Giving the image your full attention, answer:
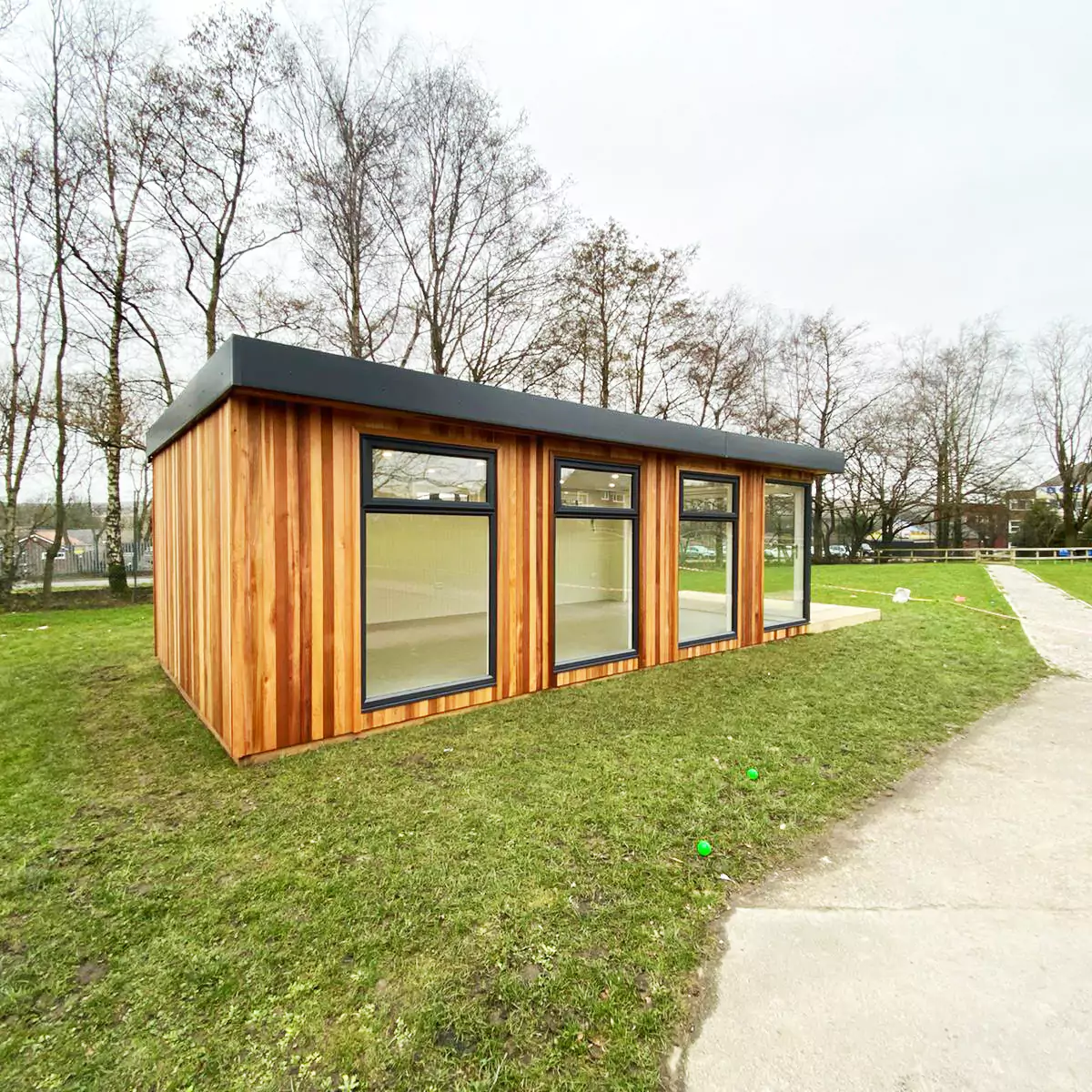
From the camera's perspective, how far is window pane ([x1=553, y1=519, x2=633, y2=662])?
5.04 m

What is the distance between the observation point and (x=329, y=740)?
3.47 meters

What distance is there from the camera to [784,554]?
7.05 meters

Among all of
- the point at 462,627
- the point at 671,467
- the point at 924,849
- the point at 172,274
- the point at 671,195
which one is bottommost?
the point at 924,849

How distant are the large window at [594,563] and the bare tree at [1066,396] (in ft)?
94.3

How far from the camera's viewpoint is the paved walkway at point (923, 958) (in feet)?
4.48

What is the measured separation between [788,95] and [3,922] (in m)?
16.4

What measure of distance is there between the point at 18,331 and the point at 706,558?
12.3m

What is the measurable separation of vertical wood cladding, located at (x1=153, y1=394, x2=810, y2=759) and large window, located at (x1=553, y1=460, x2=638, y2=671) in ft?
0.91

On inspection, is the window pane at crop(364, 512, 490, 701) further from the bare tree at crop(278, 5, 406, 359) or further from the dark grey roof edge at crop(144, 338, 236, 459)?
the bare tree at crop(278, 5, 406, 359)

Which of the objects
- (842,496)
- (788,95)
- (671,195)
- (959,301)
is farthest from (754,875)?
(959,301)

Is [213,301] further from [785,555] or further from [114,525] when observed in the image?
[785,555]

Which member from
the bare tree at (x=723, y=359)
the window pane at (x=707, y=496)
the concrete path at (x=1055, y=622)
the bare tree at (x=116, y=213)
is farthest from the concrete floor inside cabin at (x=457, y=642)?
the bare tree at (x=723, y=359)

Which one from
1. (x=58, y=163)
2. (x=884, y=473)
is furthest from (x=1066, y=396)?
(x=58, y=163)

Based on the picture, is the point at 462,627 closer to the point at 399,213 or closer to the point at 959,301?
the point at 399,213
